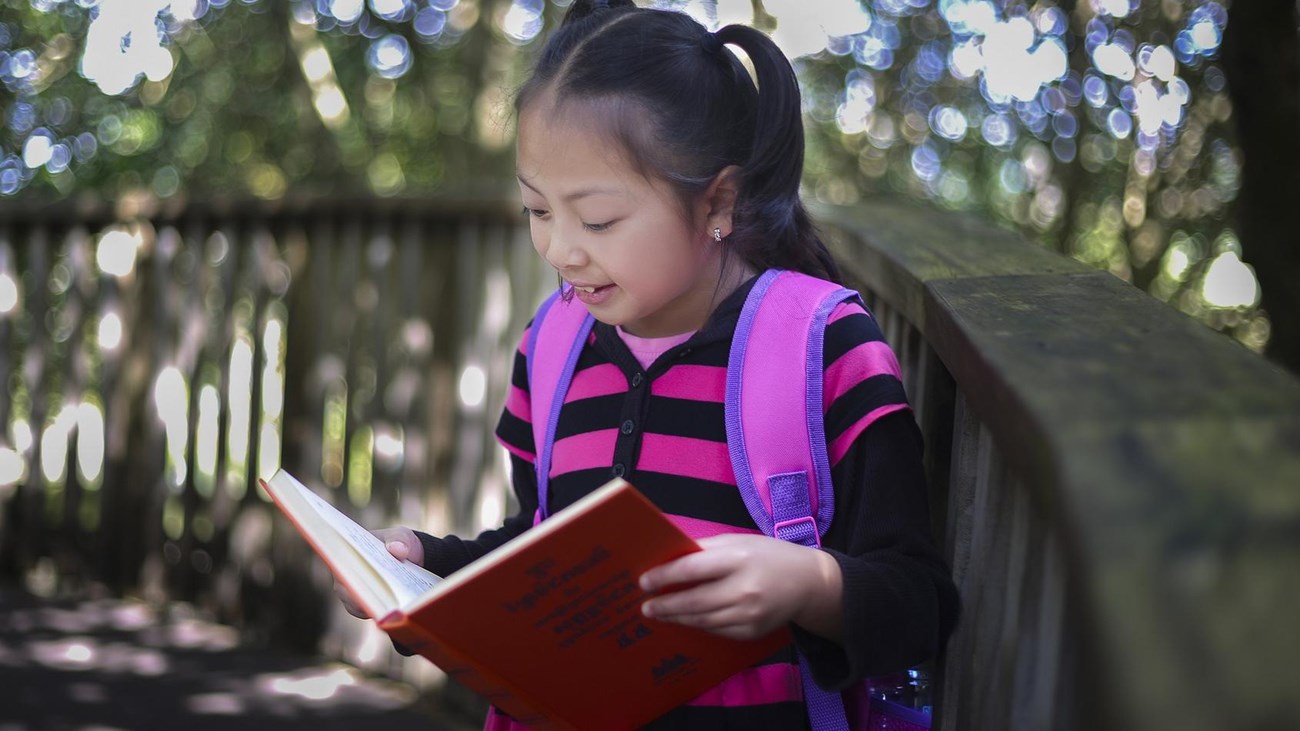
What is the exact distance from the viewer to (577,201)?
174 centimetres

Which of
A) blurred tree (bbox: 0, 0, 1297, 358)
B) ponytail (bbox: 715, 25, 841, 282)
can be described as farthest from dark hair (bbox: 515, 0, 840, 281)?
blurred tree (bbox: 0, 0, 1297, 358)

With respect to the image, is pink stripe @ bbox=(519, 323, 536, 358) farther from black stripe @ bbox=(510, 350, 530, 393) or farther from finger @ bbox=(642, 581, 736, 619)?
finger @ bbox=(642, 581, 736, 619)

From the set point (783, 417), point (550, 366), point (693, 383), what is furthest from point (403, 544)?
point (783, 417)

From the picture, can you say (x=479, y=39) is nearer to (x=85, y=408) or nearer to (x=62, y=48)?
(x=62, y=48)

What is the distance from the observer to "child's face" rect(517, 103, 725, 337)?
1.73 m

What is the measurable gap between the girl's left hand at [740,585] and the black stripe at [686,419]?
35cm

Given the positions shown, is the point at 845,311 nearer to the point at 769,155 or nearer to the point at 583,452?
the point at 769,155

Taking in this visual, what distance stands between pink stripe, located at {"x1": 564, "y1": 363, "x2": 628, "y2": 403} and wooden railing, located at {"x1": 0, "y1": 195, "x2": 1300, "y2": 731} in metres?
0.45

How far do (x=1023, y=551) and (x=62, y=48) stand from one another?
6.78m

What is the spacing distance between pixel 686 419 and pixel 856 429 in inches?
11.0

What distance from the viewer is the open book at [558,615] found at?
125 cm

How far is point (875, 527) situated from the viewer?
1.55 meters

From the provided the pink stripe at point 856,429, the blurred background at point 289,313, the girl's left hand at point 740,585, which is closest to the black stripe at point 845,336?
the pink stripe at point 856,429

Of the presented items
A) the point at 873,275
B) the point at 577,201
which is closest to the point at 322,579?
the point at 873,275
